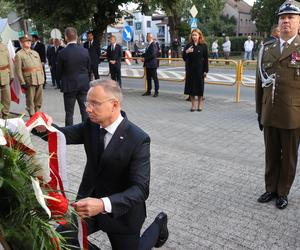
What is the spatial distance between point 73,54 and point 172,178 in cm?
337

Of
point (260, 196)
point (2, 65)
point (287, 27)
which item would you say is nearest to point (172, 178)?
point (260, 196)

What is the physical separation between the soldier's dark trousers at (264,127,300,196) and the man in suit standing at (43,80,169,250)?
1947mm

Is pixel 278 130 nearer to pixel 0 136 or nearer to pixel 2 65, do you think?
pixel 0 136

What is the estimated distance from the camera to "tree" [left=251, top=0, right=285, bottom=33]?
4834 centimetres

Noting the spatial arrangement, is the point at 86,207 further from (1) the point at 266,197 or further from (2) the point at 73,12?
(2) the point at 73,12

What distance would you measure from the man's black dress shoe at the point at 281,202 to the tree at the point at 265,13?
46.2 m

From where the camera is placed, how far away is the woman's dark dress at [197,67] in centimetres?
938

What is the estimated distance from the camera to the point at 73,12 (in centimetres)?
1377

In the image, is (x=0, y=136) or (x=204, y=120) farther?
(x=204, y=120)

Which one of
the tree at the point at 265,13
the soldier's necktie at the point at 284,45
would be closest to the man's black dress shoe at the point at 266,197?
the soldier's necktie at the point at 284,45

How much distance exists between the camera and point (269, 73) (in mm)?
4039

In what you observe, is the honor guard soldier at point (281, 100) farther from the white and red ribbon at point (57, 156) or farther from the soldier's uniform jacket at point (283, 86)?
the white and red ribbon at point (57, 156)

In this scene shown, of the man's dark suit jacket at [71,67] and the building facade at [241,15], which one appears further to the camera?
the building facade at [241,15]

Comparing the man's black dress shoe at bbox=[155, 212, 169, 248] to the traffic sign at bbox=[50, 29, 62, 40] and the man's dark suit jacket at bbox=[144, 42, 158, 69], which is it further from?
the traffic sign at bbox=[50, 29, 62, 40]
